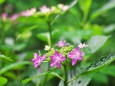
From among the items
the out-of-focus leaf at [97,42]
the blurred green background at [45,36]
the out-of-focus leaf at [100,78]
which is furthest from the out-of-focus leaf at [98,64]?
the out-of-focus leaf at [100,78]

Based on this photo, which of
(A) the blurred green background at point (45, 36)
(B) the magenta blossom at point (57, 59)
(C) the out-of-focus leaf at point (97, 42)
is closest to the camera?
(B) the magenta blossom at point (57, 59)

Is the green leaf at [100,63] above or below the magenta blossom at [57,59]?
below

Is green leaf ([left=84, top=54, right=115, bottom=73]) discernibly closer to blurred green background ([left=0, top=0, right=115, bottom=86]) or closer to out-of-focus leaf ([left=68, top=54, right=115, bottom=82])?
out-of-focus leaf ([left=68, top=54, right=115, bottom=82])

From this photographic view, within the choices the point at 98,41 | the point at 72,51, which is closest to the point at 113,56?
the point at 72,51

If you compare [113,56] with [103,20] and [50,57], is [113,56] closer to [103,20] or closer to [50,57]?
[50,57]

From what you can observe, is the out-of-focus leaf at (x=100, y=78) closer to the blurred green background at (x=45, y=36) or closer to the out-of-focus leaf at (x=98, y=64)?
the blurred green background at (x=45, y=36)

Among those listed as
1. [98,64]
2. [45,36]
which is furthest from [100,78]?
[98,64]

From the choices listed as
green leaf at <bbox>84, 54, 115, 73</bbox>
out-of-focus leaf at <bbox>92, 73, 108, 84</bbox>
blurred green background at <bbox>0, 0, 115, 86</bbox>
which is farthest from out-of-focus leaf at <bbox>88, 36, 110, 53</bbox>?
out-of-focus leaf at <bbox>92, 73, 108, 84</bbox>

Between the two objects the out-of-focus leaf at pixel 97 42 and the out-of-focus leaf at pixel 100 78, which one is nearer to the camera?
the out-of-focus leaf at pixel 97 42

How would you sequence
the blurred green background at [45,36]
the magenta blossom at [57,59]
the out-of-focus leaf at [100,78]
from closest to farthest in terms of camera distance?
the magenta blossom at [57,59] → the blurred green background at [45,36] → the out-of-focus leaf at [100,78]

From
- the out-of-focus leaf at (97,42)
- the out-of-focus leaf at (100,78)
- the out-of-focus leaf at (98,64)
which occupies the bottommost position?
the out-of-focus leaf at (100,78)
